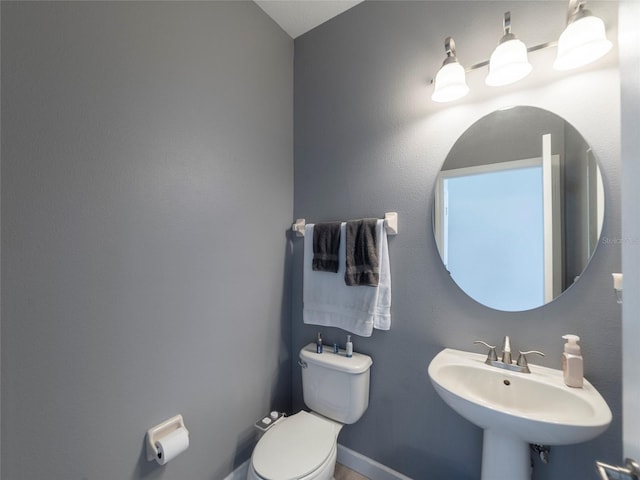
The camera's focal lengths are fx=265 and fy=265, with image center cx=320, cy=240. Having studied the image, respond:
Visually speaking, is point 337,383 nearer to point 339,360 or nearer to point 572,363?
point 339,360

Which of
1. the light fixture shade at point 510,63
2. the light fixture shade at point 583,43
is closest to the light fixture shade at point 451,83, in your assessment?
the light fixture shade at point 510,63

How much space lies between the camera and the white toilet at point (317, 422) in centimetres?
110

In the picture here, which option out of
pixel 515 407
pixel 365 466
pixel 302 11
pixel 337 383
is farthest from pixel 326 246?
pixel 302 11

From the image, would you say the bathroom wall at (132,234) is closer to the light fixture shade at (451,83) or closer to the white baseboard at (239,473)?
the white baseboard at (239,473)

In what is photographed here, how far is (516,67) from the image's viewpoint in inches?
40.0

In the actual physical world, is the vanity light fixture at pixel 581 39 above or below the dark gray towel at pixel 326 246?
above

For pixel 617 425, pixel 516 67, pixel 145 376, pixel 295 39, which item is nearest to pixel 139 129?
pixel 145 376

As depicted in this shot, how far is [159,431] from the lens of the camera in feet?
3.54

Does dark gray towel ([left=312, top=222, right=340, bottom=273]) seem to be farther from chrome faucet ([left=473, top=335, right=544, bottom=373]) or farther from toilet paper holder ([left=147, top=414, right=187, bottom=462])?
toilet paper holder ([left=147, top=414, right=187, bottom=462])

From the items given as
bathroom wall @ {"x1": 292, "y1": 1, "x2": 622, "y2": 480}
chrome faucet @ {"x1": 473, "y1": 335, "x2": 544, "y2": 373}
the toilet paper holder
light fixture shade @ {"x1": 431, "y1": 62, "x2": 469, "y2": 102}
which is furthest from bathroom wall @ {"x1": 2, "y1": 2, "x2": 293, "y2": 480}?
chrome faucet @ {"x1": 473, "y1": 335, "x2": 544, "y2": 373}

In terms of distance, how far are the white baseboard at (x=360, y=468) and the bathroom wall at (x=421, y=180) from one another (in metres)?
0.04

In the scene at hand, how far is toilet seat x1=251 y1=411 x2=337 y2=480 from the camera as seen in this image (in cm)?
108

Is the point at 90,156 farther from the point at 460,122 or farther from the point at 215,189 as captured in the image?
the point at 460,122

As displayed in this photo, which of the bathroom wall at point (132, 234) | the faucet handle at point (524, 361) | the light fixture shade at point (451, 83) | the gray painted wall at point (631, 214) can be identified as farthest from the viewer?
the light fixture shade at point (451, 83)
